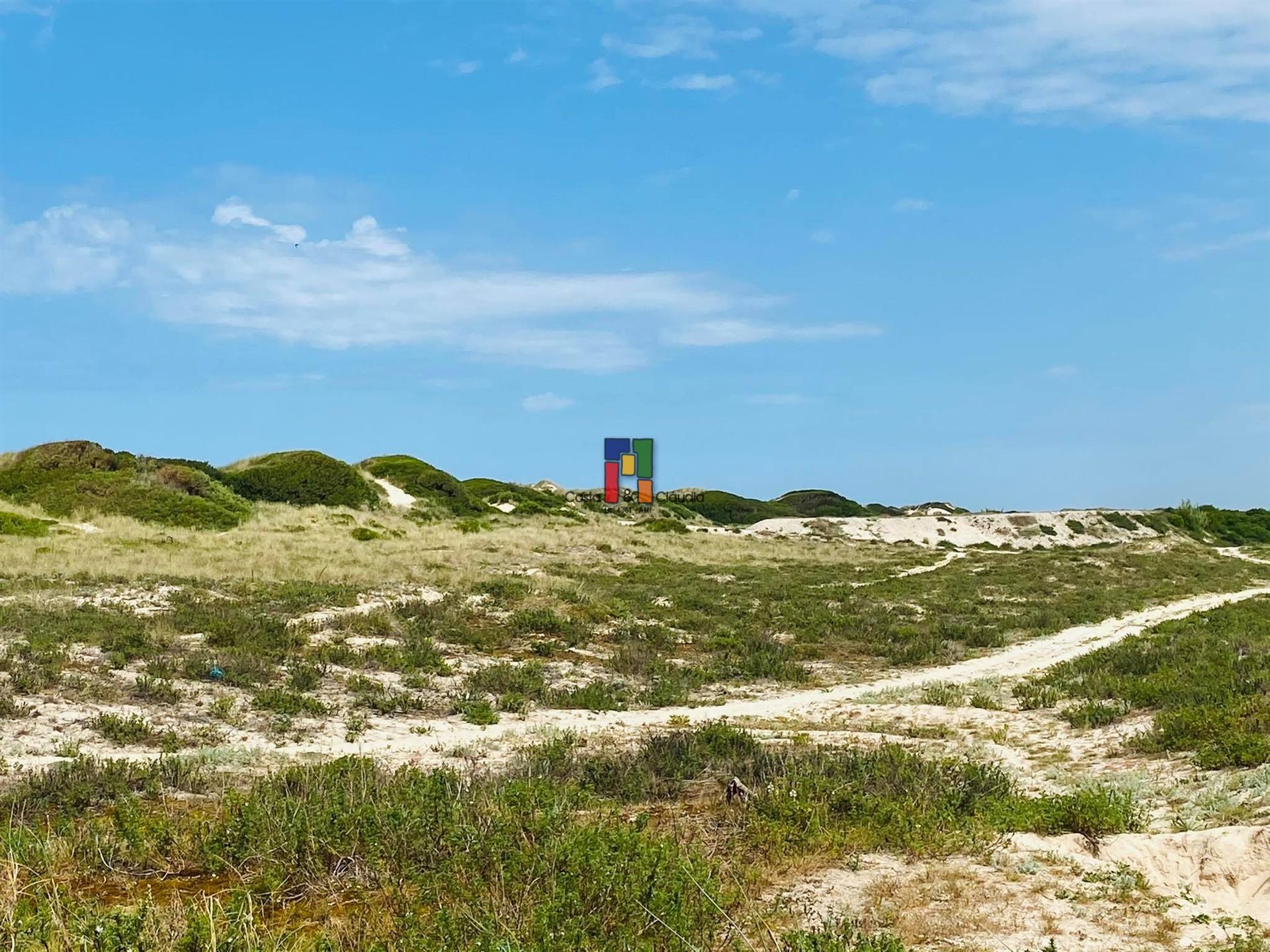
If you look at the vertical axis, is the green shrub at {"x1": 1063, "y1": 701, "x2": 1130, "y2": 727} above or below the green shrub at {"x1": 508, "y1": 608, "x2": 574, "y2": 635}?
below

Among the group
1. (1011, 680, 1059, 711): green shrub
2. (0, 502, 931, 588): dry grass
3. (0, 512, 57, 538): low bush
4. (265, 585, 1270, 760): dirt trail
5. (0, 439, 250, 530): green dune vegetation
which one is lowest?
(265, 585, 1270, 760): dirt trail

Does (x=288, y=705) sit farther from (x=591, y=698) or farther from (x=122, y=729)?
(x=591, y=698)

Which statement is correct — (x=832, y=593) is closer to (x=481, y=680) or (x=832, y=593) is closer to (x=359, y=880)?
(x=481, y=680)

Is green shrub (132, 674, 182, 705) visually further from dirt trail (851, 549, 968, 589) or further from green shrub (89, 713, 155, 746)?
dirt trail (851, 549, 968, 589)

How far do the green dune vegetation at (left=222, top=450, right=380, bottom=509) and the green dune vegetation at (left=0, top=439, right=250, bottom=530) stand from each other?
2951 millimetres

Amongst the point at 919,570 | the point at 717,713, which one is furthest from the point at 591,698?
the point at 919,570

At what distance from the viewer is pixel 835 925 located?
5.80 meters

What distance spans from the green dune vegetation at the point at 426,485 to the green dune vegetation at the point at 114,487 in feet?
44.0

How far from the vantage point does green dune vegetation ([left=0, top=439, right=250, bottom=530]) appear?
46.5 metres

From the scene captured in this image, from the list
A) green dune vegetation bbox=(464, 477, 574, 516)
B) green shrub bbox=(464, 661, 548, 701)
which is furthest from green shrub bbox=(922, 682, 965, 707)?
green dune vegetation bbox=(464, 477, 574, 516)

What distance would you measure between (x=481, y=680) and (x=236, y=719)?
4.31 metres

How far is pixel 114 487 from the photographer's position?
160ft

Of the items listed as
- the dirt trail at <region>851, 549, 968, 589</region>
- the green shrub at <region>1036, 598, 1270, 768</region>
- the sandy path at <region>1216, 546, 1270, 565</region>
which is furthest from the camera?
the sandy path at <region>1216, 546, 1270, 565</region>

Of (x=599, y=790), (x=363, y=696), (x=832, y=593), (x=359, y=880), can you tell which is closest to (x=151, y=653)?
(x=363, y=696)
